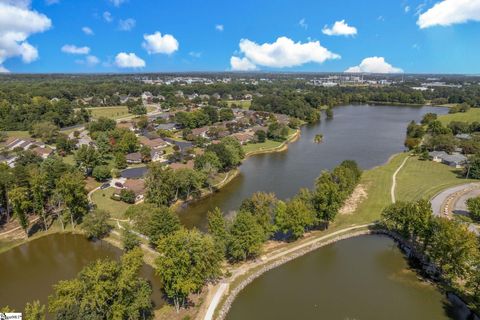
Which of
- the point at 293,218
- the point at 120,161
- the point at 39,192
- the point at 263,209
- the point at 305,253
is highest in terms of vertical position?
the point at 39,192

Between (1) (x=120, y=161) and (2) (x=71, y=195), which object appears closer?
(2) (x=71, y=195)

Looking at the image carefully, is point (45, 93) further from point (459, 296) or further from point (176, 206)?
point (459, 296)

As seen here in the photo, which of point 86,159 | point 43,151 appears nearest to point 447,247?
point 86,159

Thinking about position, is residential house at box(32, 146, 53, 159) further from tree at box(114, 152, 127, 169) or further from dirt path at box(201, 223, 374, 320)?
dirt path at box(201, 223, 374, 320)

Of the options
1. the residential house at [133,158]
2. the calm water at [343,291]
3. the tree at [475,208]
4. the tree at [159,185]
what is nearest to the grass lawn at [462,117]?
the tree at [475,208]

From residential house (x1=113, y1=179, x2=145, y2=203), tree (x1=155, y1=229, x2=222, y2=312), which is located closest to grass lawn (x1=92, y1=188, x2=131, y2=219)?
residential house (x1=113, y1=179, x2=145, y2=203)

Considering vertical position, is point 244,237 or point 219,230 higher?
point 219,230

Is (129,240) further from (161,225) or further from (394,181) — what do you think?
(394,181)
